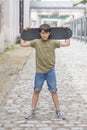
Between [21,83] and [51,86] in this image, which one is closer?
[51,86]

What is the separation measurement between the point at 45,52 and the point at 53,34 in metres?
0.37

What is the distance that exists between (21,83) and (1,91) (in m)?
1.53

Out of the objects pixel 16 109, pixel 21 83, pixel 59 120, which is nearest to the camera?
pixel 59 120

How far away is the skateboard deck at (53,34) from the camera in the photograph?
7.27 m

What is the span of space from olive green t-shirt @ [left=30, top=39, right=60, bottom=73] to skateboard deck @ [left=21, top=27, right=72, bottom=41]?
0.14 meters

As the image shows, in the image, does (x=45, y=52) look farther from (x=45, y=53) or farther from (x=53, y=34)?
(x=53, y=34)

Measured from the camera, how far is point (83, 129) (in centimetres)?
655

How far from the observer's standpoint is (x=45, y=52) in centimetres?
715

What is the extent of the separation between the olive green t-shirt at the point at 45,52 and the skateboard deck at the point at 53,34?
0.45ft

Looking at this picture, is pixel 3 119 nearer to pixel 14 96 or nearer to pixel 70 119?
pixel 70 119

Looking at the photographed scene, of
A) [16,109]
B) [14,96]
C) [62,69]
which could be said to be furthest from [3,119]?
[62,69]

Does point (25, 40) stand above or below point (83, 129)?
above

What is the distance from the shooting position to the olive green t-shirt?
7.14m

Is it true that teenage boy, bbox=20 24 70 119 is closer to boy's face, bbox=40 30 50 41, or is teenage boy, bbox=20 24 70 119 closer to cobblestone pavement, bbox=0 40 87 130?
boy's face, bbox=40 30 50 41
